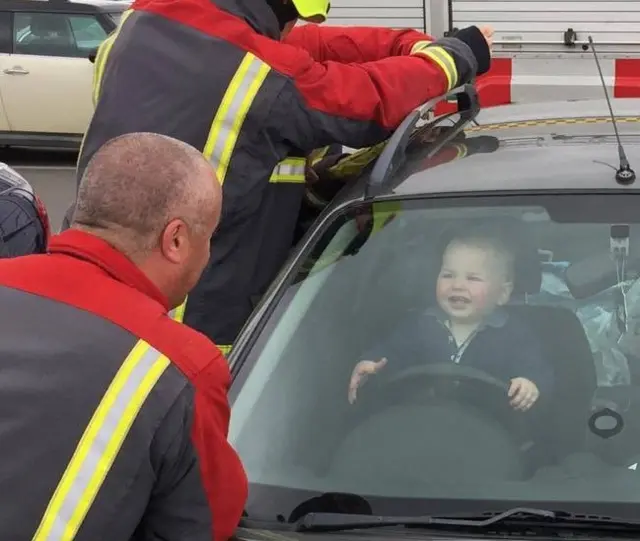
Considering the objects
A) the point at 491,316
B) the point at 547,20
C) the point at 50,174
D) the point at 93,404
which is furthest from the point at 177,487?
the point at 50,174

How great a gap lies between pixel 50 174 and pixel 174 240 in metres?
8.54

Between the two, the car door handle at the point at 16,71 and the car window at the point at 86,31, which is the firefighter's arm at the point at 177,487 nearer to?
the car window at the point at 86,31

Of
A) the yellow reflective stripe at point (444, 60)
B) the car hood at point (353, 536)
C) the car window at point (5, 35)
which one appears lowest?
the car hood at point (353, 536)

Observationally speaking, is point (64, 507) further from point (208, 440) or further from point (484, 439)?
point (484, 439)

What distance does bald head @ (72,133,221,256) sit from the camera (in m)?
1.63

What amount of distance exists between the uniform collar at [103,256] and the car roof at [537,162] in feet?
3.36

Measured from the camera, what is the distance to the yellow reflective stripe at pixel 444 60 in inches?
122

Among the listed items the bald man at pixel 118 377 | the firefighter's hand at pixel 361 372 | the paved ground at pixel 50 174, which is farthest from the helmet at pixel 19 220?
the paved ground at pixel 50 174

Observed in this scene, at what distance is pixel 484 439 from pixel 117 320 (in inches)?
35.7

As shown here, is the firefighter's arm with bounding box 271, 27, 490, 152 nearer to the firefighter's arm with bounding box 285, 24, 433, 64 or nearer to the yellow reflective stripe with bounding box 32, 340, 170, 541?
the firefighter's arm with bounding box 285, 24, 433, 64

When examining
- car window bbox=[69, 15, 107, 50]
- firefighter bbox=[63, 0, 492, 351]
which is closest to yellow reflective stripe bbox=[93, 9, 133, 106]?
firefighter bbox=[63, 0, 492, 351]

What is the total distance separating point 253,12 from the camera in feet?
9.28

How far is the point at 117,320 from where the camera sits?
5.07ft

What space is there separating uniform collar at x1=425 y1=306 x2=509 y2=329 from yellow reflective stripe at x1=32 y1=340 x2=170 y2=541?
1115mm
